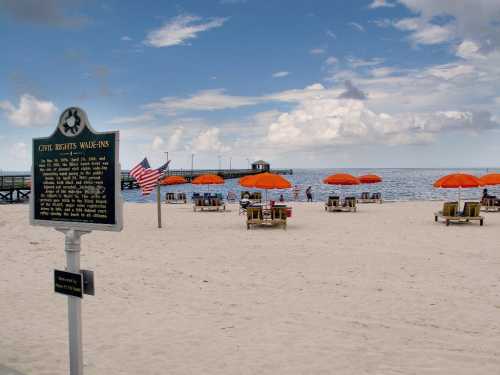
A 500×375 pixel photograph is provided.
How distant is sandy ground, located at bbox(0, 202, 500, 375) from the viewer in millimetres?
5180

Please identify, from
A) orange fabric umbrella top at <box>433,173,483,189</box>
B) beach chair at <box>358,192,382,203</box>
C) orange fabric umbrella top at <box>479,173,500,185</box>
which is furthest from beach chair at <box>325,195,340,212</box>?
beach chair at <box>358,192,382,203</box>

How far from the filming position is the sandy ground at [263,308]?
5.18 metres

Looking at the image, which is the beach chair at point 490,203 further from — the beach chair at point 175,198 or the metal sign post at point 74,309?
the metal sign post at point 74,309

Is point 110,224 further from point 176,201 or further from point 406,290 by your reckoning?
point 176,201

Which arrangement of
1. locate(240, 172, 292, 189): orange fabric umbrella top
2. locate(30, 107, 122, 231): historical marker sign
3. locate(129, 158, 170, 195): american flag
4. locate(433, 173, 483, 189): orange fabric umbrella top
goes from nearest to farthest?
1. locate(30, 107, 122, 231): historical marker sign
2. locate(129, 158, 170, 195): american flag
3. locate(240, 172, 292, 189): orange fabric umbrella top
4. locate(433, 173, 483, 189): orange fabric umbrella top

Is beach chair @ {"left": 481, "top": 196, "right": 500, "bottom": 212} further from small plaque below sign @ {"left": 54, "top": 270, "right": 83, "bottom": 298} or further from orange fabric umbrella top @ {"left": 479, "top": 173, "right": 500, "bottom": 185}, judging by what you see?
small plaque below sign @ {"left": 54, "top": 270, "right": 83, "bottom": 298}

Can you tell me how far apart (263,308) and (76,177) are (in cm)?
381

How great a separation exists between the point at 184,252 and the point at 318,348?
7017 millimetres

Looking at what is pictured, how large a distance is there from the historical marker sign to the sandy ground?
5.44 feet

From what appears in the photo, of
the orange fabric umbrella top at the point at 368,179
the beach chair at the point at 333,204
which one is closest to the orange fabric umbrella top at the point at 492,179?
the beach chair at the point at 333,204

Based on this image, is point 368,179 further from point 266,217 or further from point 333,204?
point 266,217

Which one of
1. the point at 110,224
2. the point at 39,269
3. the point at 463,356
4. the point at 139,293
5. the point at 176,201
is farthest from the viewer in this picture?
the point at 176,201

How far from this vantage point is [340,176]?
25781 millimetres

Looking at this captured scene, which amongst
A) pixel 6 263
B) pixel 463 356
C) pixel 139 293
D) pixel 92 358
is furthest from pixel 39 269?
pixel 463 356
